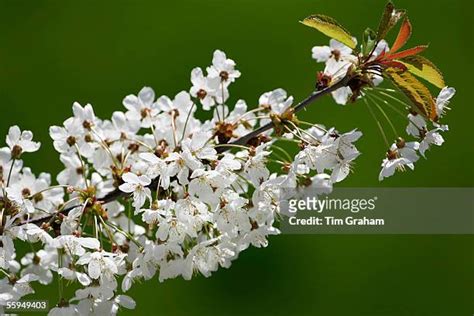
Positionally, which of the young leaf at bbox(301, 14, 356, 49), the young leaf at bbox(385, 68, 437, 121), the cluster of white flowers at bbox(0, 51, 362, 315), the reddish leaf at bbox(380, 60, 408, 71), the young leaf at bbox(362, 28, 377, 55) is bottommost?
the cluster of white flowers at bbox(0, 51, 362, 315)

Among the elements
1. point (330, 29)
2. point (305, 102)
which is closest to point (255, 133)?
point (305, 102)

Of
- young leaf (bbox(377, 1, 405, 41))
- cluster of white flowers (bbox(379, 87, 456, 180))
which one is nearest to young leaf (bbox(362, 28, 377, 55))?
young leaf (bbox(377, 1, 405, 41))

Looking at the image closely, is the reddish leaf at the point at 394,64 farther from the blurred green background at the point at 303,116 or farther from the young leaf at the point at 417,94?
the blurred green background at the point at 303,116

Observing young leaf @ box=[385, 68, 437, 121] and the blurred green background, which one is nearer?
young leaf @ box=[385, 68, 437, 121]

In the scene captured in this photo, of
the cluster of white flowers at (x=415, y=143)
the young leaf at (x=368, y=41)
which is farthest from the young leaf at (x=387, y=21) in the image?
the cluster of white flowers at (x=415, y=143)

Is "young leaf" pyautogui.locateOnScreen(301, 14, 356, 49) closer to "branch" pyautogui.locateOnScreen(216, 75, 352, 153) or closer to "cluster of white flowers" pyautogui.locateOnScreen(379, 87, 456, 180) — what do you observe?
"branch" pyautogui.locateOnScreen(216, 75, 352, 153)

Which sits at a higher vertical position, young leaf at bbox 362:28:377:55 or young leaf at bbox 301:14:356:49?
young leaf at bbox 301:14:356:49

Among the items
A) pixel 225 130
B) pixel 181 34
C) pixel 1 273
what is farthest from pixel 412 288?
pixel 1 273
